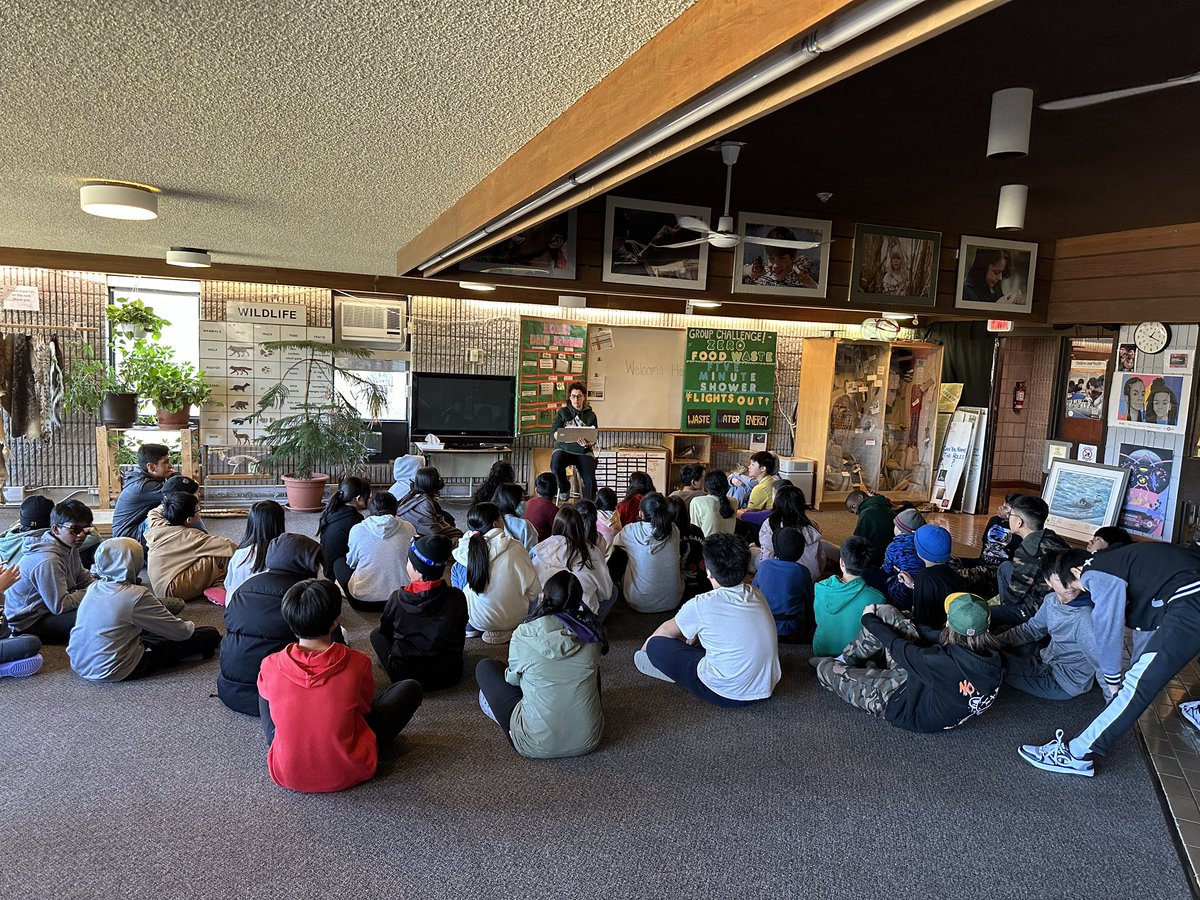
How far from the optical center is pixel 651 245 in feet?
18.3

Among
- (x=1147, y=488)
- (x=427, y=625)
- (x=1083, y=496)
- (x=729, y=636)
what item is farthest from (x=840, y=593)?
(x=1147, y=488)

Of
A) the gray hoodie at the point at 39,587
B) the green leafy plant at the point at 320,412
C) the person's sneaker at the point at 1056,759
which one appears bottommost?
the person's sneaker at the point at 1056,759

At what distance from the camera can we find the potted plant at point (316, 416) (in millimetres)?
7828

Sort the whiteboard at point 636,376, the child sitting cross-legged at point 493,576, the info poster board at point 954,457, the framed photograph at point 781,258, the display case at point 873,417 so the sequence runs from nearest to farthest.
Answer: the child sitting cross-legged at point 493,576 → the framed photograph at point 781,258 → the info poster board at point 954,457 → the whiteboard at point 636,376 → the display case at point 873,417

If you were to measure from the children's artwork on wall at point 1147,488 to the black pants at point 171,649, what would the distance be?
27.6ft

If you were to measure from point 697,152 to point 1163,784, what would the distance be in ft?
13.1

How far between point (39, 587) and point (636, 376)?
695 cm

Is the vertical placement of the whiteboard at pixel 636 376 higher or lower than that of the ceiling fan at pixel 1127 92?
lower

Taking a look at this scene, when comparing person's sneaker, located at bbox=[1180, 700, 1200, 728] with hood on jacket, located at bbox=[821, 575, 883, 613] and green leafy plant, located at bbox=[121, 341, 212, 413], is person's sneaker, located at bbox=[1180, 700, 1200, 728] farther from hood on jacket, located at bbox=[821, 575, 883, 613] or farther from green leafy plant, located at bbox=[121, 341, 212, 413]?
green leafy plant, located at bbox=[121, 341, 212, 413]

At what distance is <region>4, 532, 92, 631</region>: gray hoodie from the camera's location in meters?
3.96

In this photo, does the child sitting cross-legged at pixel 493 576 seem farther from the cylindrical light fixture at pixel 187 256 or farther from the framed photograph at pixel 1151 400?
the framed photograph at pixel 1151 400

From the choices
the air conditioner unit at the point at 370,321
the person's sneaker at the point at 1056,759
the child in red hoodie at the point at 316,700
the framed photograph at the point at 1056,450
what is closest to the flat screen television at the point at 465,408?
the air conditioner unit at the point at 370,321

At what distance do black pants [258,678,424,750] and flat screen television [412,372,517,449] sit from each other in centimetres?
578

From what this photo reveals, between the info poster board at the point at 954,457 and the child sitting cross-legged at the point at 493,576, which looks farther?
the info poster board at the point at 954,457
